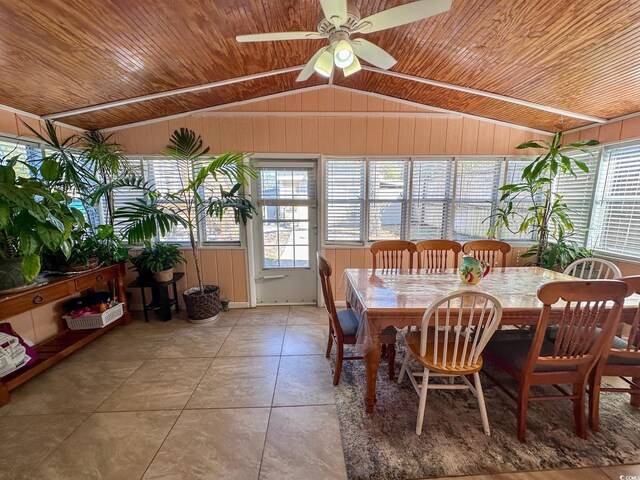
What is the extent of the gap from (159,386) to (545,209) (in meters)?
4.43

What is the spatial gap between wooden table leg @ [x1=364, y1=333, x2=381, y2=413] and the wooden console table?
256 centimetres

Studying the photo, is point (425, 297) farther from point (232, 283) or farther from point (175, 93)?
point (175, 93)

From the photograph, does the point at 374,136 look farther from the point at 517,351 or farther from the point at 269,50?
the point at 517,351

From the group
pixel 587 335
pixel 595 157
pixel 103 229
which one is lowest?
pixel 587 335

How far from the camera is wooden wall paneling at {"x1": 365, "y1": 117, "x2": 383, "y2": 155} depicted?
11.0 feet

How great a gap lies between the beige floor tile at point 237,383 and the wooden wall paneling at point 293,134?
2.46 metres

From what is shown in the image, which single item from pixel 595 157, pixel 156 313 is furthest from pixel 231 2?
pixel 595 157

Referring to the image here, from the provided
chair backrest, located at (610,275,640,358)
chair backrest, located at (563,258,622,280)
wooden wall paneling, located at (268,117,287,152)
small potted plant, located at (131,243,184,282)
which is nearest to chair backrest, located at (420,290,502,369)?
chair backrest, located at (610,275,640,358)

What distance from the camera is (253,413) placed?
177cm

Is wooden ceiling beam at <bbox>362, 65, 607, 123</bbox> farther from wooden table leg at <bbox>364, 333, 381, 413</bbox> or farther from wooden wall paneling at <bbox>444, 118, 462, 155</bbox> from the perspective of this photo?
wooden table leg at <bbox>364, 333, 381, 413</bbox>

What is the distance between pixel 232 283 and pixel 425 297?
2.60 metres

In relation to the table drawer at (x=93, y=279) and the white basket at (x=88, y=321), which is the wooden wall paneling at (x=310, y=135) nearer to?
the table drawer at (x=93, y=279)

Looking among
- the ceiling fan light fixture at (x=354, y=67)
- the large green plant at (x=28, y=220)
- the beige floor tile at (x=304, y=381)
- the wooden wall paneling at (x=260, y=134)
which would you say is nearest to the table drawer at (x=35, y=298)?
the large green plant at (x=28, y=220)

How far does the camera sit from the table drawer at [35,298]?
1895mm
